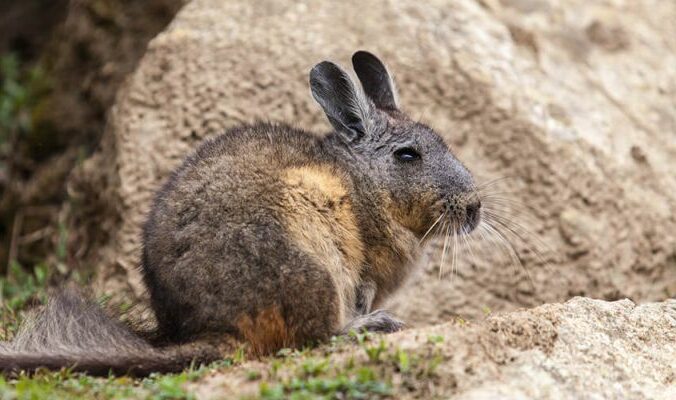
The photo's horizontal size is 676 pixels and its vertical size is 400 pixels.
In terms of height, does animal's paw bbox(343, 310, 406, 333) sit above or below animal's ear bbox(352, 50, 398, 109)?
below

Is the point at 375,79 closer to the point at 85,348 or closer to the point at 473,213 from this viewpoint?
the point at 473,213

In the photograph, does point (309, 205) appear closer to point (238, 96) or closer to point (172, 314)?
point (172, 314)

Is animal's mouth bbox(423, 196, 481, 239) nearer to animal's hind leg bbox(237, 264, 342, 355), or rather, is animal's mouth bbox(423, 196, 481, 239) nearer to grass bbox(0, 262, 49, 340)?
animal's hind leg bbox(237, 264, 342, 355)

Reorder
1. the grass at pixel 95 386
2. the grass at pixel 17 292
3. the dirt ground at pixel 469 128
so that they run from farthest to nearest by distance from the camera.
Answer: the dirt ground at pixel 469 128 < the grass at pixel 17 292 < the grass at pixel 95 386

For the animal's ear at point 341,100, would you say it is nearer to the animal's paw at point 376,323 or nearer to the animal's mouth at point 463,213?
the animal's mouth at point 463,213

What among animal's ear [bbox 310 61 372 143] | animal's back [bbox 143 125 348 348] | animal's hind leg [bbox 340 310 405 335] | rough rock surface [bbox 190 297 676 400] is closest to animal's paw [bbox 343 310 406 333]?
animal's hind leg [bbox 340 310 405 335]

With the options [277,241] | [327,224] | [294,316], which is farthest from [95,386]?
[327,224]

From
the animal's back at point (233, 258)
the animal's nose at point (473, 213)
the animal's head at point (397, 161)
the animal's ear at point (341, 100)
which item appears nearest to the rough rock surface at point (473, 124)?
the animal's nose at point (473, 213)
